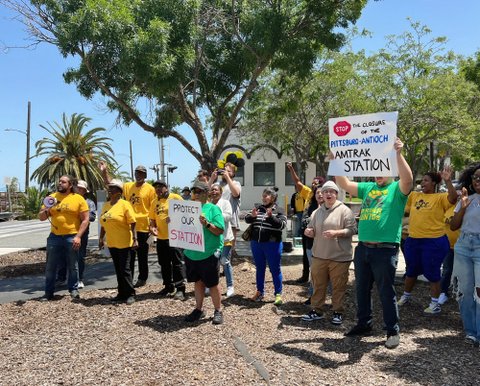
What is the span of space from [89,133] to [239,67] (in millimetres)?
18731

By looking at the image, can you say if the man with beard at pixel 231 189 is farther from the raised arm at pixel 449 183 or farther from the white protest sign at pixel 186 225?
the raised arm at pixel 449 183

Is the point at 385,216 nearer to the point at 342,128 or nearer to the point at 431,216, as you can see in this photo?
the point at 342,128

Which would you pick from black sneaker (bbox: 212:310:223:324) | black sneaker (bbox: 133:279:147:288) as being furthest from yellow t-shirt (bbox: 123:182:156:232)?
black sneaker (bbox: 212:310:223:324)

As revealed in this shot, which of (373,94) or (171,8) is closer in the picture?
(171,8)

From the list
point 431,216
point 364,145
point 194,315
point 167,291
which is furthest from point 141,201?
point 431,216

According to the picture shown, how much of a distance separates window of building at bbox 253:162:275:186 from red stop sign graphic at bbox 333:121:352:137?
2949 cm

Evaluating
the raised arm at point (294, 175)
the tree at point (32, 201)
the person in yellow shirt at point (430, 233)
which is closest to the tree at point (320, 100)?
the raised arm at point (294, 175)

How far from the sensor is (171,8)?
9547 mm

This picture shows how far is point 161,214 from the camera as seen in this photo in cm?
702

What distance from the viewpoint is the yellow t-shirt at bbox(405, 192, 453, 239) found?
6070 millimetres

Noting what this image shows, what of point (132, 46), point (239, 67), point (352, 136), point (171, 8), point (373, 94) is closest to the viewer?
point (352, 136)

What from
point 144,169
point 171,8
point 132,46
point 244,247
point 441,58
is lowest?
point 244,247

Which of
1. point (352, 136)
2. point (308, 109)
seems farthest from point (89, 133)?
point (352, 136)

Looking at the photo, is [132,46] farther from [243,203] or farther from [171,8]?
[243,203]
